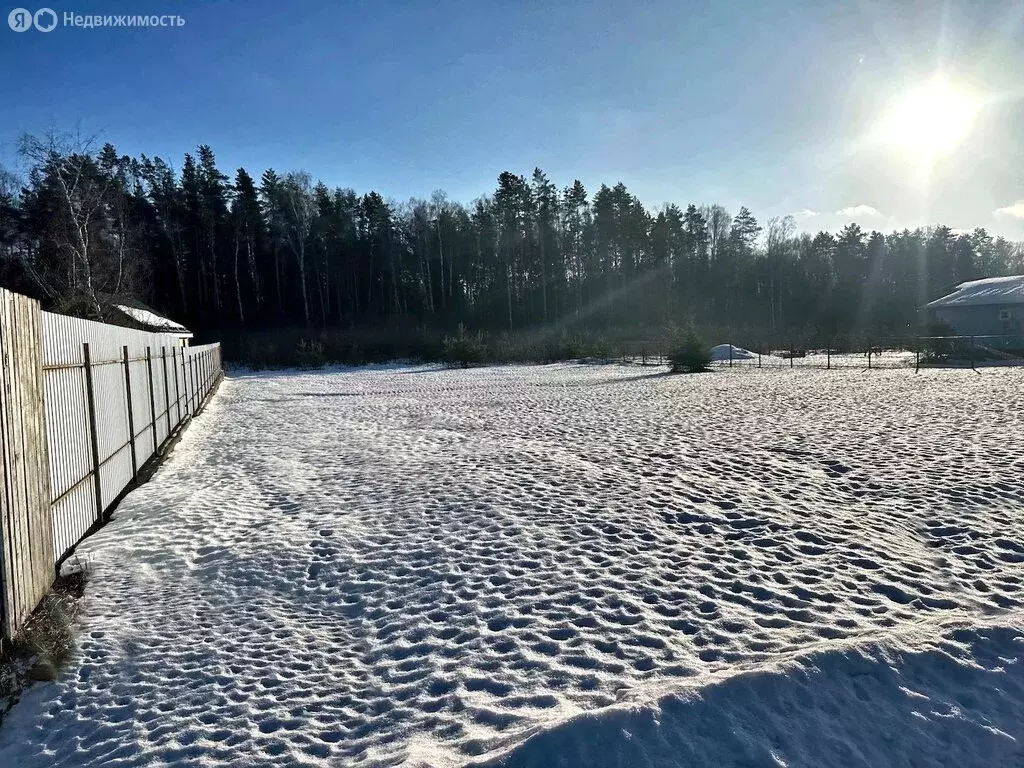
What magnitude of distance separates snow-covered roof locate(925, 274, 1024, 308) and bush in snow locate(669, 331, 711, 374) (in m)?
21.4

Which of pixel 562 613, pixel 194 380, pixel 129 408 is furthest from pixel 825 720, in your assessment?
pixel 194 380

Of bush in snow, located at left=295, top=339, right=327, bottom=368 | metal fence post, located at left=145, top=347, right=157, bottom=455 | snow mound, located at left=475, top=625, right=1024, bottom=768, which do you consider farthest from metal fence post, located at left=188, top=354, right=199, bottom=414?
bush in snow, located at left=295, top=339, right=327, bottom=368

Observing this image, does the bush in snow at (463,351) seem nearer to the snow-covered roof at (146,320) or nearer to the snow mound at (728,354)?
the snow mound at (728,354)

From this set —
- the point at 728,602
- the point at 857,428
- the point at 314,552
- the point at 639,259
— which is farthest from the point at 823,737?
the point at 639,259

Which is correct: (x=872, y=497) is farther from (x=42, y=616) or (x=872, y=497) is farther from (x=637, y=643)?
(x=42, y=616)

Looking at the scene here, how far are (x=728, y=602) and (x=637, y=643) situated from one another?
961 mm

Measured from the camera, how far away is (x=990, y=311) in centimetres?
3588

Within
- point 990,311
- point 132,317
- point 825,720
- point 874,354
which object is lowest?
point 825,720

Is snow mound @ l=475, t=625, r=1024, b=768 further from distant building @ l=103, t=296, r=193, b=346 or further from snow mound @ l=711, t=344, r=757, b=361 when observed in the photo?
snow mound @ l=711, t=344, r=757, b=361

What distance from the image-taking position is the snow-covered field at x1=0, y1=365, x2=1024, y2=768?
9.80 feet

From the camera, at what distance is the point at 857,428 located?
430 inches

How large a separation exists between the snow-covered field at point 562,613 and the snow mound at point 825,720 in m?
0.01

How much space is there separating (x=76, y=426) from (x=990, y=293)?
46825 mm

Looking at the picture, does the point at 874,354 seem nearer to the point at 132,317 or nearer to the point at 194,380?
the point at 194,380
